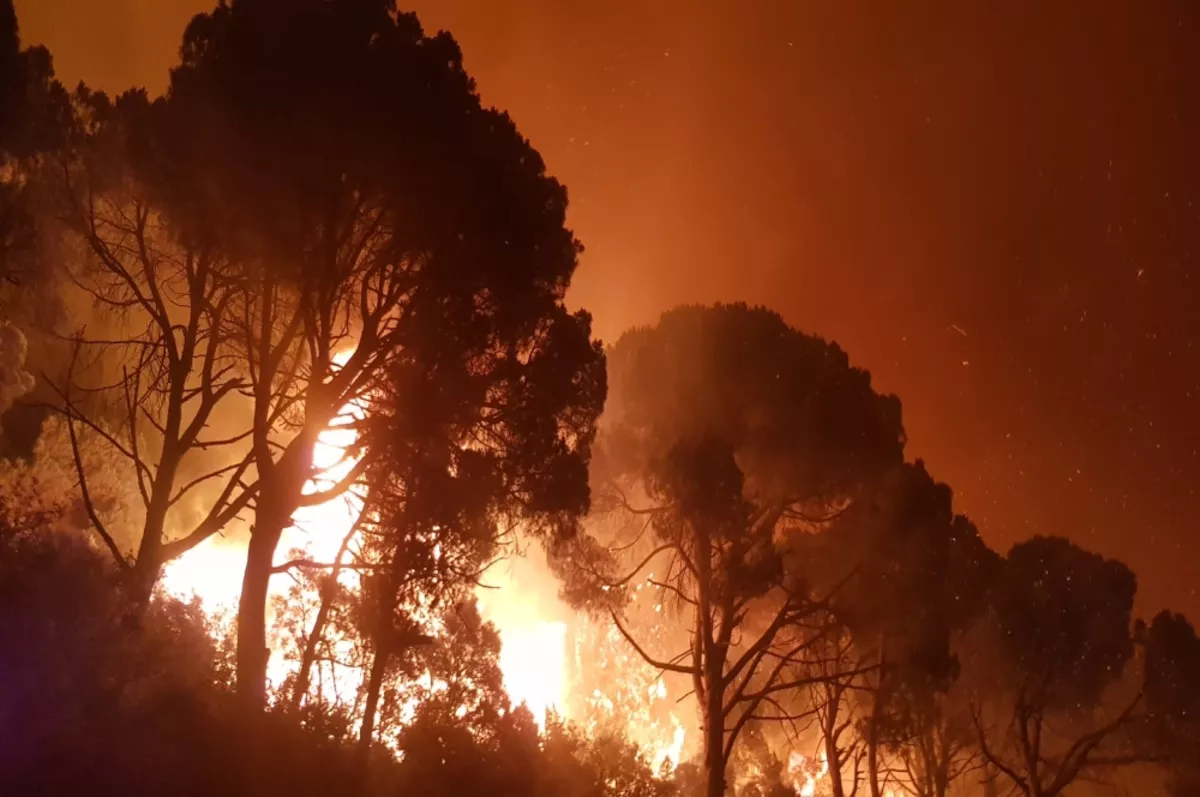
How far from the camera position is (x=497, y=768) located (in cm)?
1327

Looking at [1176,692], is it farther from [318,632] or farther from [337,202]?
[337,202]

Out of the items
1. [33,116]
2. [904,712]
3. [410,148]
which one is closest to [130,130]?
[33,116]

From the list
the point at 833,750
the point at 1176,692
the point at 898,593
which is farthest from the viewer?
the point at 1176,692

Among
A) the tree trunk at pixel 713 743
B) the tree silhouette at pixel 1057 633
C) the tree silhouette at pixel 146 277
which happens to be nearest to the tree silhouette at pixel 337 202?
the tree silhouette at pixel 146 277

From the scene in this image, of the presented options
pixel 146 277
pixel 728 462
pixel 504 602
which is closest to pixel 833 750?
pixel 728 462

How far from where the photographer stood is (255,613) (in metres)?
10.3

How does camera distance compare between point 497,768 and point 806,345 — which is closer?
point 497,768

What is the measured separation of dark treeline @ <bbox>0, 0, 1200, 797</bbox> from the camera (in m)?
9.40

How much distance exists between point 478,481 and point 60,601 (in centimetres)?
464

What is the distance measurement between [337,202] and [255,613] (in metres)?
5.19

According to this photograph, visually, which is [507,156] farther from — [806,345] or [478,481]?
[806,345]

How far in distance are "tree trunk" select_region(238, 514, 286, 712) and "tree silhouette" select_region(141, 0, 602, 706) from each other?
0.02 m

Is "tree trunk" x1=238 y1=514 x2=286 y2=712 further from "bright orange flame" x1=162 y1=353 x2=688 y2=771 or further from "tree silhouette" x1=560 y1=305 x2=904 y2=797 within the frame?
"tree silhouette" x1=560 y1=305 x2=904 y2=797

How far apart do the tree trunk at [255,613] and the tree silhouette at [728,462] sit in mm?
6943
